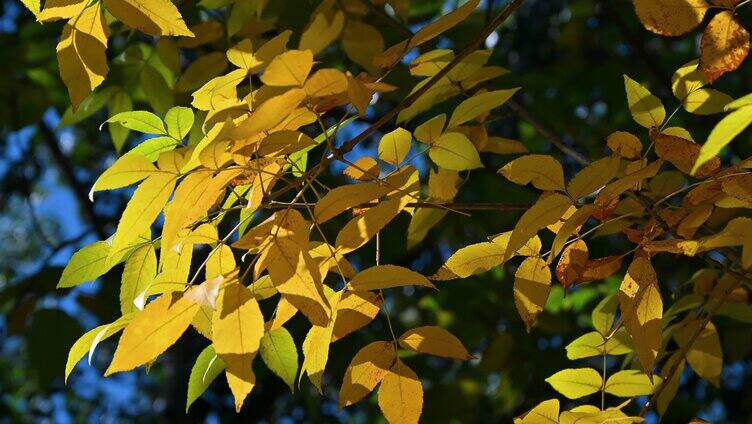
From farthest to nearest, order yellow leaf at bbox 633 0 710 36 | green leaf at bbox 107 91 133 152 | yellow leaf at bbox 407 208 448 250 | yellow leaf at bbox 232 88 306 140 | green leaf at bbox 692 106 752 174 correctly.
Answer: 1. green leaf at bbox 107 91 133 152
2. yellow leaf at bbox 407 208 448 250
3. yellow leaf at bbox 633 0 710 36
4. yellow leaf at bbox 232 88 306 140
5. green leaf at bbox 692 106 752 174

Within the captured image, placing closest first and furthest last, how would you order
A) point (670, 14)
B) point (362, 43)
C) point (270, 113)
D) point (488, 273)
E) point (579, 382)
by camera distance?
point (270, 113)
point (670, 14)
point (579, 382)
point (362, 43)
point (488, 273)

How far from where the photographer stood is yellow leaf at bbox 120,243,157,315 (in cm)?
92

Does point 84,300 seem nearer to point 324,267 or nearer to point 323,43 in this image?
point 323,43

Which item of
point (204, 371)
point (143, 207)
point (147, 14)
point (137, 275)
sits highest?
point (147, 14)

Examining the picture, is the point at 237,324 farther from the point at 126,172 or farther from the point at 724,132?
the point at 724,132

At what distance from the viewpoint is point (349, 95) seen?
769mm

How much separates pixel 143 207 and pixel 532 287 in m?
0.37

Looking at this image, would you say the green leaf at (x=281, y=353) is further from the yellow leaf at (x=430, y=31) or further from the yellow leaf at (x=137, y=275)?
the yellow leaf at (x=430, y=31)

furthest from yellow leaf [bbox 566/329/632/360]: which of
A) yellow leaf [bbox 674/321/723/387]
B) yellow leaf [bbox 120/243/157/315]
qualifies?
yellow leaf [bbox 120/243/157/315]

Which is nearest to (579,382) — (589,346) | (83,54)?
(589,346)

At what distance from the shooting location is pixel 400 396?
862 millimetres

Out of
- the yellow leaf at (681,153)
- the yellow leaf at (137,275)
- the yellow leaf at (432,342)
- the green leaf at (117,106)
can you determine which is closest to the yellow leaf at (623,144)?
the yellow leaf at (681,153)

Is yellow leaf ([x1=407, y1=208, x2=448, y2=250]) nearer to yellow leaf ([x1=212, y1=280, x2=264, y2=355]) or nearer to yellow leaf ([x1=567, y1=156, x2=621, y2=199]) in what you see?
yellow leaf ([x1=567, y1=156, x2=621, y2=199])

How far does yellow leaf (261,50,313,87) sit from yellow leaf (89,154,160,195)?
0.46 ft
